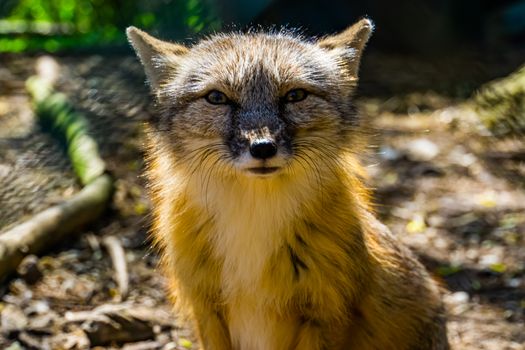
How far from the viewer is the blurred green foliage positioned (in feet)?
25.4

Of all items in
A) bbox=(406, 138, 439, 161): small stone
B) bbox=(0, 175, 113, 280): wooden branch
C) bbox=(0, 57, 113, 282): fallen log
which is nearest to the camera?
bbox=(0, 175, 113, 280): wooden branch

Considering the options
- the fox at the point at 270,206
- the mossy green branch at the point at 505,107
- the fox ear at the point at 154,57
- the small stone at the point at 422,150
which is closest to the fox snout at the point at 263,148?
the fox at the point at 270,206

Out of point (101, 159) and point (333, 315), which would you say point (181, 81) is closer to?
point (333, 315)

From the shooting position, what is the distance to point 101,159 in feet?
25.3

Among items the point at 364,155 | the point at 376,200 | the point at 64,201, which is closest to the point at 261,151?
the point at 364,155

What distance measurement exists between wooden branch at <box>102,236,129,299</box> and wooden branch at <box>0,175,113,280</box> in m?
0.32

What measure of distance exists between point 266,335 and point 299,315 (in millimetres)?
226

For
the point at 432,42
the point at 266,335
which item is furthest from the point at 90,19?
the point at 266,335

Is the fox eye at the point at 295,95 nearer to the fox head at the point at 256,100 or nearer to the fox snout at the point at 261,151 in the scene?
the fox head at the point at 256,100

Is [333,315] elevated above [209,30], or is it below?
below

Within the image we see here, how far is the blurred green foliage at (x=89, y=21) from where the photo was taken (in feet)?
25.4

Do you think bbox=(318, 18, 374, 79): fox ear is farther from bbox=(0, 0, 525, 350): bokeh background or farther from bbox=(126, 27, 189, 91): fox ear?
bbox=(126, 27, 189, 91): fox ear

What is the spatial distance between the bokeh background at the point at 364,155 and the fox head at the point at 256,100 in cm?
78

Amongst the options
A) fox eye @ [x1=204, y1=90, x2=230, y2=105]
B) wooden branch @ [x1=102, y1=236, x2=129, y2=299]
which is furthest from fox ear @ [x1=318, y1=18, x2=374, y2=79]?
wooden branch @ [x1=102, y1=236, x2=129, y2=299]
